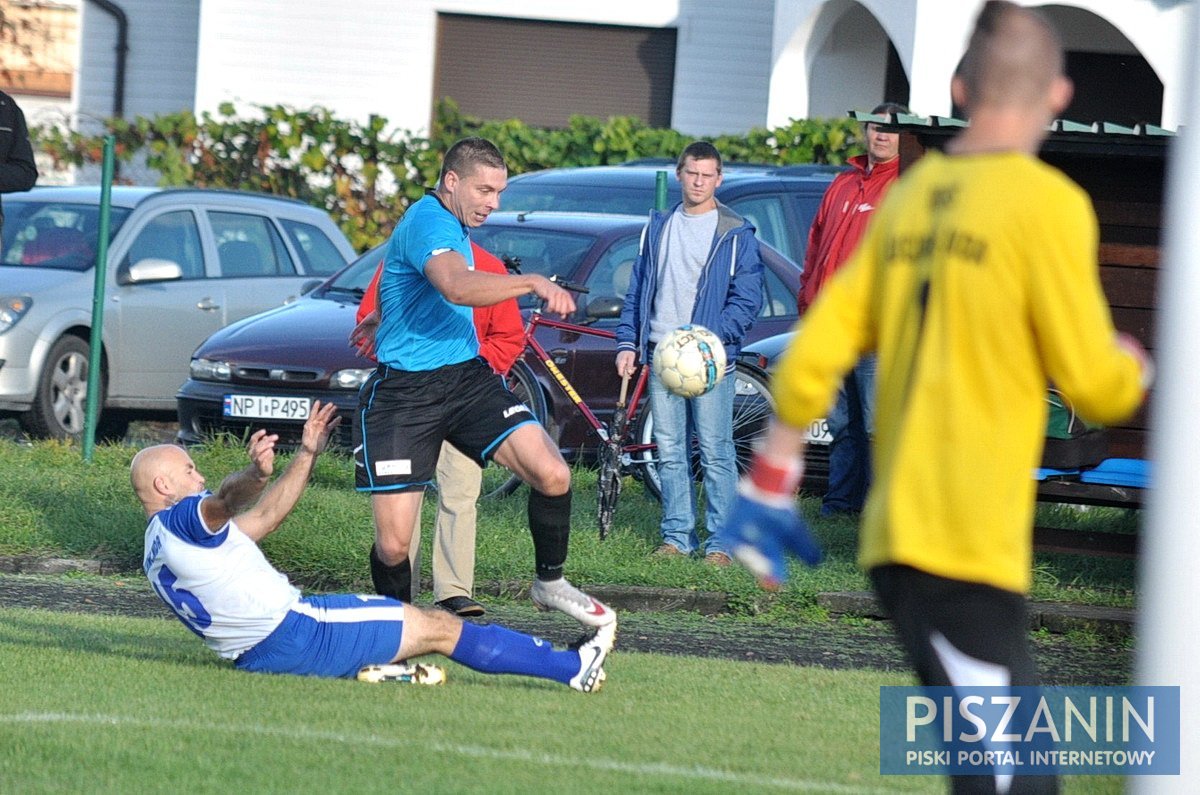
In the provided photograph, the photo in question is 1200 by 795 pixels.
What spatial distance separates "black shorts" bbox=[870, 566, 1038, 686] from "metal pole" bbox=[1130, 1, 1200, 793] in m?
0.31

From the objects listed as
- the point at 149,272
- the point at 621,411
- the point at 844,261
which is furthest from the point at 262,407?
the point at 844,261

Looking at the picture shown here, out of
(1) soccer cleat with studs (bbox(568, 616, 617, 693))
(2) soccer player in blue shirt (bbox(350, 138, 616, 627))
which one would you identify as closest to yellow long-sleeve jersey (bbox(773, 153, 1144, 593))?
(1) soccer cleat with studs (bbox(568, 616, 617, 693))

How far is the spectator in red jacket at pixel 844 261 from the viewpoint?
35.6 feet

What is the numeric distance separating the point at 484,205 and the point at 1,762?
306cm

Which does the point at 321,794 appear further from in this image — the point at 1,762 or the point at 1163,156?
the point at 1163,156

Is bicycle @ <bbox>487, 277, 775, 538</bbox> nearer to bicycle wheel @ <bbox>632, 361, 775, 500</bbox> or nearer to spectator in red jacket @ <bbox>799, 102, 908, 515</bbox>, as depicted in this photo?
bicycle wheel @ <bbox>632, 361, 775, 500</bbox>

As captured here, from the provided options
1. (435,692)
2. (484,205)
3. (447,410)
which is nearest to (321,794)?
(435,692)

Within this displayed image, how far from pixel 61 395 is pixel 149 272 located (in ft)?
3.67

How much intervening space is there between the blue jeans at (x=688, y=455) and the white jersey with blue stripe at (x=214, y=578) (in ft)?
12.4

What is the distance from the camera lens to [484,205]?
7.69m

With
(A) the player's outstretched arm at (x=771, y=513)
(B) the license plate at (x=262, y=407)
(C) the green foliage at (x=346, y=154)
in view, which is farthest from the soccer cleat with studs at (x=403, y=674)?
(C) the green foliage at (x=346, y=154)

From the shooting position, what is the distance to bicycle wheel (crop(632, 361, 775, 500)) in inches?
451

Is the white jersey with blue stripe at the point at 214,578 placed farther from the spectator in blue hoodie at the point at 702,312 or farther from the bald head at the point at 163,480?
the spectator in blue hoodie at the point at 702,312

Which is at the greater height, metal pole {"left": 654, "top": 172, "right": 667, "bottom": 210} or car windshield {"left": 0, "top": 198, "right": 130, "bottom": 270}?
metal pole {"left": 654, "top": 172, "right": 667, "bottom": 210}
